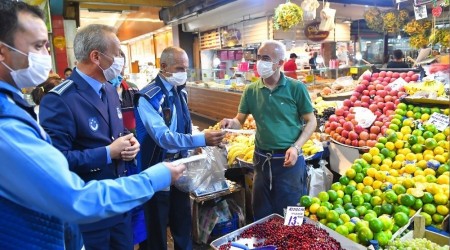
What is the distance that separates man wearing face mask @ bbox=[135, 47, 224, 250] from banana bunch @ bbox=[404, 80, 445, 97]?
2.42 m

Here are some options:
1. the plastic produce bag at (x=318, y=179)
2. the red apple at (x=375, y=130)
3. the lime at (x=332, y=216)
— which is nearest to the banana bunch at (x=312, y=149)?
the plastic produce bag at (x=318, y=179)

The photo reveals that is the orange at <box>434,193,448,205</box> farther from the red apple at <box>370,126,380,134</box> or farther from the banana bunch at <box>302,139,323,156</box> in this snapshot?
the banana bunch at <box>302,139,323,156</box>

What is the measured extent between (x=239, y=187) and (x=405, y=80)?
2.52 meters

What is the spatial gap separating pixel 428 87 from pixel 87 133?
3524 mm

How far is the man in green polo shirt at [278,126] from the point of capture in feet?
9.19

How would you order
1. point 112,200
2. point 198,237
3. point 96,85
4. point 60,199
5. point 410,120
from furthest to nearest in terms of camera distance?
1. point 198,237
2. point 410,120
3. point 96,85
4. point 112,200
5. point 60,199

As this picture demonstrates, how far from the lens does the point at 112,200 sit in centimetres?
110

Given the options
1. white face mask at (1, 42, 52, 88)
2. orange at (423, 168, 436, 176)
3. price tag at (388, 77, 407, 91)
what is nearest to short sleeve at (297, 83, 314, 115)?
orange at (423, 168, 436, 176)

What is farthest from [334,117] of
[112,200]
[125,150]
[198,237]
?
[112,200]

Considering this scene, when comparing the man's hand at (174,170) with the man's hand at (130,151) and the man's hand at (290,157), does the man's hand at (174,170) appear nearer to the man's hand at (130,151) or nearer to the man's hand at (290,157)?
the man's hand at (130,151)

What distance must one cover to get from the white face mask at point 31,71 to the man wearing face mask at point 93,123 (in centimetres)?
52

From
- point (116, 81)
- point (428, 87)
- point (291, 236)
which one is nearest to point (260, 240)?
point (291, 236)

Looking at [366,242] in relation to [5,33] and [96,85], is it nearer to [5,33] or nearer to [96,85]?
[96,85]

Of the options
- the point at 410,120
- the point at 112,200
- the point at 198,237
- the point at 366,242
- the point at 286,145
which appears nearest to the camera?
the point at 112,200
